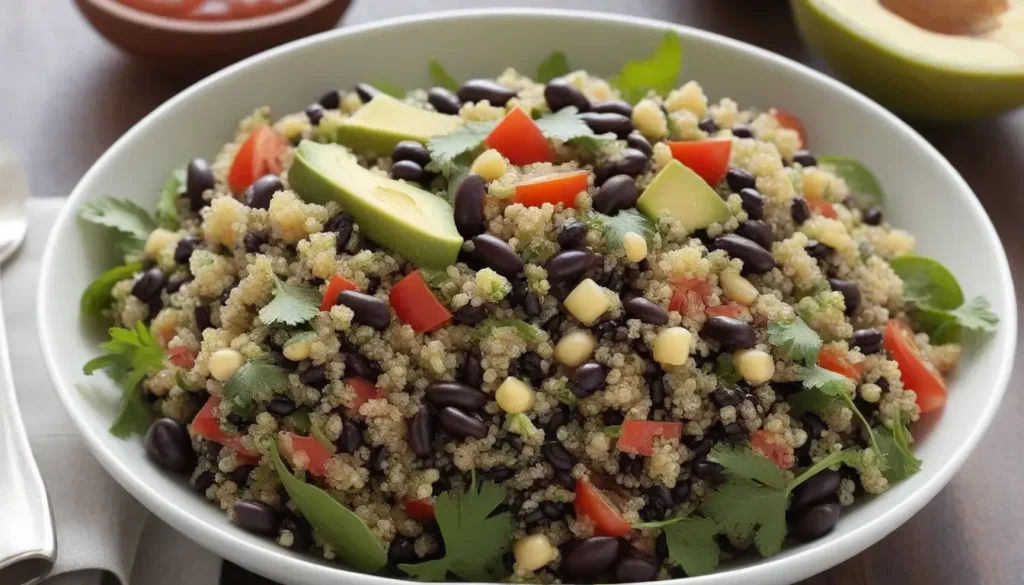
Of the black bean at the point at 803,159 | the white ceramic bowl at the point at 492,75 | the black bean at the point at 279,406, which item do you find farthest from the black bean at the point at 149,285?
the black bean at the point at 803,159

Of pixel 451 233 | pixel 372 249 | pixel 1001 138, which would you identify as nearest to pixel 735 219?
pixel 451 233

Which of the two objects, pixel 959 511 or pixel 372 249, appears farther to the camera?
pixel 959 511

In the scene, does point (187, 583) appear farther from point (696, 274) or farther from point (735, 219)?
point (735, 219)

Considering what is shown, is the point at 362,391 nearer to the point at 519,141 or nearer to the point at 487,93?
the point at 519,141

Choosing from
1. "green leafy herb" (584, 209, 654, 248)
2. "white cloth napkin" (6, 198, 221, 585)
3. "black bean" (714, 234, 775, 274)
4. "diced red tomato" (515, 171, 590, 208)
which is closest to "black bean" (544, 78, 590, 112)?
"diced red tomato" (515, 171, 590, 208)

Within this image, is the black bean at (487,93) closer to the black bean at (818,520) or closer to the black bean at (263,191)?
the black bean at (263,191)

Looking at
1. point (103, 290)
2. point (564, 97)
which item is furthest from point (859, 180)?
point (103, 290)
